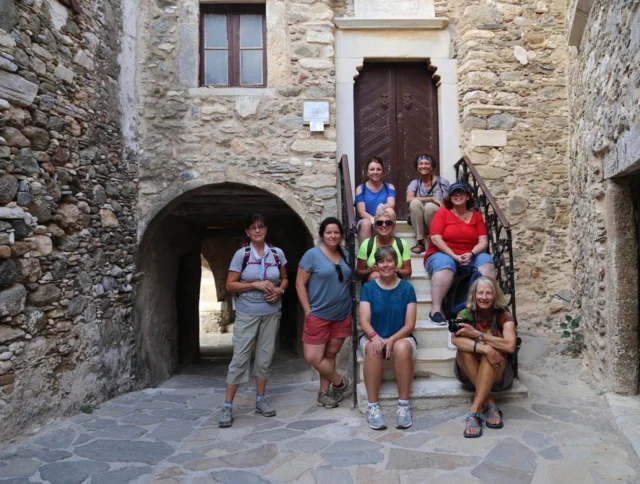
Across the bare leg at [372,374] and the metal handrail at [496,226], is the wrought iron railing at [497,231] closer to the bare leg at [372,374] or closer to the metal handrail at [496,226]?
the metal handrail at [496,226]

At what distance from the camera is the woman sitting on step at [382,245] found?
4102 millimetres

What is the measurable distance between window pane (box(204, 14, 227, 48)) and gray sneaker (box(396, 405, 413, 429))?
4.27m

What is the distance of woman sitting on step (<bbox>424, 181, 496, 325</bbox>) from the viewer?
13.9 ft

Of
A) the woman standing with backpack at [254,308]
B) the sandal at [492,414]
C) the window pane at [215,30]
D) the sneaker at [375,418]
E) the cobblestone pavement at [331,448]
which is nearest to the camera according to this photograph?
the cobblestone pavement at [331,448]

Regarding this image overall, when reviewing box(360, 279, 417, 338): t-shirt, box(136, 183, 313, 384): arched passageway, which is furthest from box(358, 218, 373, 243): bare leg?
box(136, 183, 313, 384): arched passageway

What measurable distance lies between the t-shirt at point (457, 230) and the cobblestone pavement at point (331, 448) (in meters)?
1.17

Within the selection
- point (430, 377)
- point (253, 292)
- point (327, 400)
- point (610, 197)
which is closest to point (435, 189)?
point (610, 197)

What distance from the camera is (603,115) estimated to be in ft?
13.4

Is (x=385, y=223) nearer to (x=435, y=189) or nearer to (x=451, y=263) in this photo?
(x=451, y=263)

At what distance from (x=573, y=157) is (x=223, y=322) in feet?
37.8

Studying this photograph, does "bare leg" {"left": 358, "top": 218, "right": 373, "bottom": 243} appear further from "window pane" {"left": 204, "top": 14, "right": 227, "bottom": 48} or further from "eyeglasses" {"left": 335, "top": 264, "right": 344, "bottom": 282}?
"window pane" {"left": 204, "top": 14, "right": 227, "bottom": 48}

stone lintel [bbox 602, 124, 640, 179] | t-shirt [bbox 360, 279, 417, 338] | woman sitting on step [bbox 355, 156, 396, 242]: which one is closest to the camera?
stone lintel [bbox 602, 124, 640, 179]

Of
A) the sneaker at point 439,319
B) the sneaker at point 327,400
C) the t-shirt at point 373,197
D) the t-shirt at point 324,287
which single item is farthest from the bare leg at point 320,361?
the t-shirt at point 373,197

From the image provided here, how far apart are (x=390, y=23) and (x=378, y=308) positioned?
146 inches
